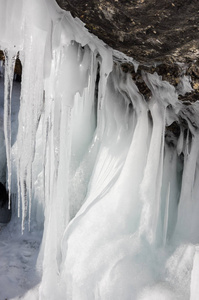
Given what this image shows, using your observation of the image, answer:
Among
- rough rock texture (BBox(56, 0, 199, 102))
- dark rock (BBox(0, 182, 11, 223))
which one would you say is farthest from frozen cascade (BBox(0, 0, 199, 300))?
dark rock (BBox(0, 182, 11, 223))

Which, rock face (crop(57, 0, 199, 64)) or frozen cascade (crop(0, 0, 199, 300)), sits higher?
rock face (crop(57, 0, 199, 64))

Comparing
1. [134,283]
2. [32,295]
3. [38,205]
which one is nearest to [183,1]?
[134,283]

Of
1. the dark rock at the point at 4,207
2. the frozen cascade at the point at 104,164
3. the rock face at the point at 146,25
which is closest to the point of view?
the rock face at the point at 146,25

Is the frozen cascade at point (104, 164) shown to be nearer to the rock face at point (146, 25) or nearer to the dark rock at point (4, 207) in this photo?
the rock face at point (146, 25)

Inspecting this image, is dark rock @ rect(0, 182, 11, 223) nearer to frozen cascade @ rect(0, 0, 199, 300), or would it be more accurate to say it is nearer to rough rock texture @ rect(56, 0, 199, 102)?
frozen cascade @ rect(0, 0, 199, 300)

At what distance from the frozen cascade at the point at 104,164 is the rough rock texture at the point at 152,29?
14 cm

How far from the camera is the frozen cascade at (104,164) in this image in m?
1.97

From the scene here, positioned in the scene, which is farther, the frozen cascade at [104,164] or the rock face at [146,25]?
the frozen cascade at [104,164]

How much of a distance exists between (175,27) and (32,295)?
2.98 meters

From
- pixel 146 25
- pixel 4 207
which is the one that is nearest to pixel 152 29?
pixel 146 25

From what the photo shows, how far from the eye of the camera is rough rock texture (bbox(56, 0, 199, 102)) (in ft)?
4.86

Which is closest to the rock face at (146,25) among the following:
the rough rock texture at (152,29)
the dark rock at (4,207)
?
the rough rock texture at (152,29)

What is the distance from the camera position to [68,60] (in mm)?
2209

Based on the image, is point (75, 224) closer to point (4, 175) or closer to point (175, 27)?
point (175, 27)
